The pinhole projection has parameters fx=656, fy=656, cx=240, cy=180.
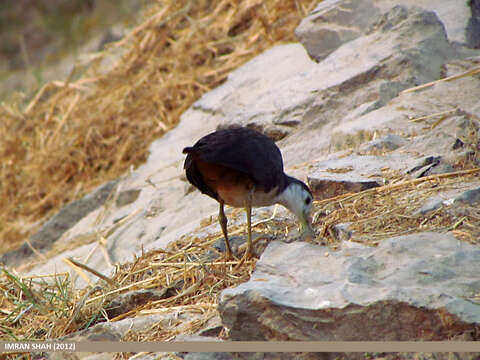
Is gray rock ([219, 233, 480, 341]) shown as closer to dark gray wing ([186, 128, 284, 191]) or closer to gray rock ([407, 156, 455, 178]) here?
dark gray wing ([186, 128, 284, 191])

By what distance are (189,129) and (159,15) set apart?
3.06 m

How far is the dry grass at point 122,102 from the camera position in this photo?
7941 mm

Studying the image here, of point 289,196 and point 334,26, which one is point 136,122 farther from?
point 289,196

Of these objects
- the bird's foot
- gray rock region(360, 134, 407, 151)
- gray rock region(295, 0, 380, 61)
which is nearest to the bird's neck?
the bird's foot

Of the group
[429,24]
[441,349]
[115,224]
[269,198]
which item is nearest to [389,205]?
[269,198]

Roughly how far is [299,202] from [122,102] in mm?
5201

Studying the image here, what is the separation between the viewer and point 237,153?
11.2 feet

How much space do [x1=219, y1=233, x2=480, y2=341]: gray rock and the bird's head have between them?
70 cm

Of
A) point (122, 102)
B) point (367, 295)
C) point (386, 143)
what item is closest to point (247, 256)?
point (367, 295)

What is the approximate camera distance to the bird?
3.37 m

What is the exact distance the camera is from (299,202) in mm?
3725

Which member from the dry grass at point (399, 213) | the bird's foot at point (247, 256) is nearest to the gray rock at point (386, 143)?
the dry grass at point (399, 213)

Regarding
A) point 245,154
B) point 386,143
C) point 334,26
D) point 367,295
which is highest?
point 245,154

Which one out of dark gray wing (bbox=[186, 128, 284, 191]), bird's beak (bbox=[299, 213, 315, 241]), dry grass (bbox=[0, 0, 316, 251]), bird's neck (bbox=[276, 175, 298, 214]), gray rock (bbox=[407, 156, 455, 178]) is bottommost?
dry grass (bbox=[0, 0, 316, 251])
